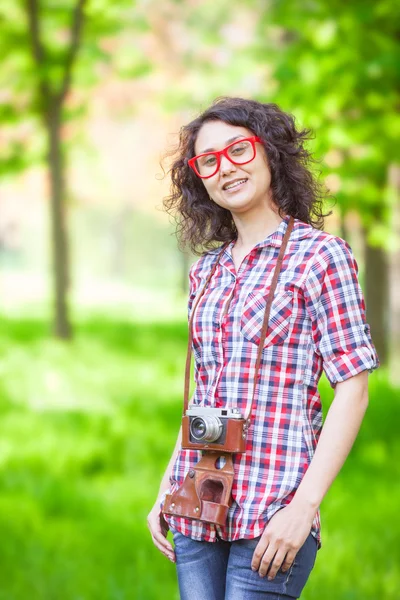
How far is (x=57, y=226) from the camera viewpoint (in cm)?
1016

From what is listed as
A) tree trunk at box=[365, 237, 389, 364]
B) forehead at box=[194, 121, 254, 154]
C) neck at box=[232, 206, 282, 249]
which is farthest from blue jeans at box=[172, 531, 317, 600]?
tree trunk at box=[365, 237, 389, 364]

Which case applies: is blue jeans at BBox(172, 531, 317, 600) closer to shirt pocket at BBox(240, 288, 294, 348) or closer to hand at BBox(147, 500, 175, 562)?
hand at BBox(147, 500, 175, 562)

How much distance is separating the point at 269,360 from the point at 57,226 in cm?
847

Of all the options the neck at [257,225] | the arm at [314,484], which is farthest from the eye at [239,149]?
the arm at [314,484]

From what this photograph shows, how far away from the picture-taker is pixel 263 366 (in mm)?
1982

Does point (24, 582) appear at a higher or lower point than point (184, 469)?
lower

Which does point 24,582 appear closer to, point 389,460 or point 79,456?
point 79,456

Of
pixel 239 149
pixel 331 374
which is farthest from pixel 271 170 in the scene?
pixel 331 374

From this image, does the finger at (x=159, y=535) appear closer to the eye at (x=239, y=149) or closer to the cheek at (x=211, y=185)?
the cheek at (x=211, y=185)

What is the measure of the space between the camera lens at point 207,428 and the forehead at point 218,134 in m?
0.72

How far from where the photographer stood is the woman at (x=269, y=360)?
6.19ft

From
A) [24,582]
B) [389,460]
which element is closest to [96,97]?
[389,460]

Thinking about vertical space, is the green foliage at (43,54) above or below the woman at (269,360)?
above

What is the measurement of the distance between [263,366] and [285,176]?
58 centimetres
